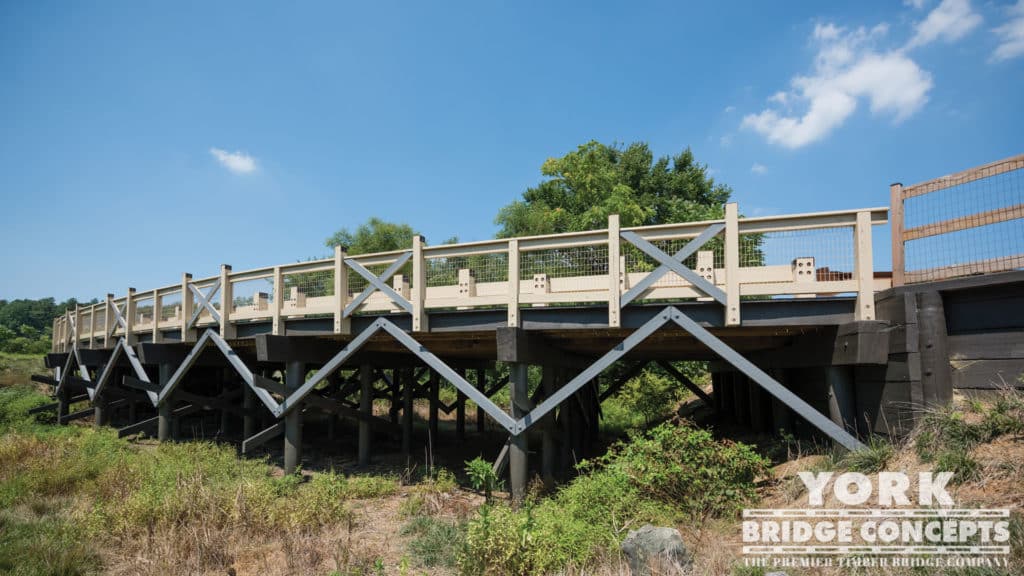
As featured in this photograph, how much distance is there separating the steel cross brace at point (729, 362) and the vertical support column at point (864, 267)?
4.18ft

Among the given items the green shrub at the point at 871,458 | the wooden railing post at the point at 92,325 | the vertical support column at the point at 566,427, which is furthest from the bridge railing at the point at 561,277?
the wooden railing post at the point at 92,325

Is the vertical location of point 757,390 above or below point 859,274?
below

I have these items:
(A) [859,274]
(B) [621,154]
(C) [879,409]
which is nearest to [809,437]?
(C) [879,409]

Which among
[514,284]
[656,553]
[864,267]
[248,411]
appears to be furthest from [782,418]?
[248,411]

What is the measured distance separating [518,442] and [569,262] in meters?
2.83

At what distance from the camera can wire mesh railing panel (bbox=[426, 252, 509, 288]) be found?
28.6 ft

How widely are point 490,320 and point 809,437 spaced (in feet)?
17.4

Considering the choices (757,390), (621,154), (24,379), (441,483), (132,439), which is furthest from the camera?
(621,154)

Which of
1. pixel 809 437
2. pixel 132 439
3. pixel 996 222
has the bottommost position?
pixel 132 439

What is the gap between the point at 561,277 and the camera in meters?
8.15

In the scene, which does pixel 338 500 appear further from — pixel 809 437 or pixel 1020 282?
pixel 1020 282

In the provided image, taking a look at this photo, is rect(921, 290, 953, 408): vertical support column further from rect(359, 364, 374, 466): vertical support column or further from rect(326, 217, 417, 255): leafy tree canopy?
rect(326, 217, 417, 255): leafy tree canopy

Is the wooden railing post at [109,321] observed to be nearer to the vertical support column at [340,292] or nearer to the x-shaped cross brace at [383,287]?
the vertical support column at [340,292]

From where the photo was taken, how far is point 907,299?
6.37m
